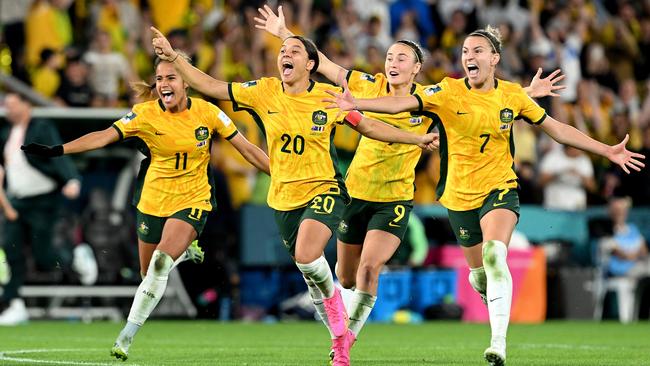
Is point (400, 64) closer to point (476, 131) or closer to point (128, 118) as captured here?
point (476, 131)

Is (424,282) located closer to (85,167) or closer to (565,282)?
(565,282)

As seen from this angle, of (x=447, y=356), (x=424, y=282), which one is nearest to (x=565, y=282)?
(x=424, y=282)

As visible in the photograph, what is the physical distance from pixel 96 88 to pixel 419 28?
642 centimetres

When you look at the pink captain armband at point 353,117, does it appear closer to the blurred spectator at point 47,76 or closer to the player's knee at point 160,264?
the player's knee at point 160,264

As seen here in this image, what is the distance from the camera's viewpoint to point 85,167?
20.4 m

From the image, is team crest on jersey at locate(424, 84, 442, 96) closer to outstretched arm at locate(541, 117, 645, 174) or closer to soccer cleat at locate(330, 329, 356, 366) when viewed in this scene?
outstretched arm at locate(541, 117, 645, 174)

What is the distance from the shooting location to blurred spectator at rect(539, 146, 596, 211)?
21.5 metres

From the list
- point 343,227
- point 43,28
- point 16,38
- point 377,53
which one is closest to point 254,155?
point 343,227

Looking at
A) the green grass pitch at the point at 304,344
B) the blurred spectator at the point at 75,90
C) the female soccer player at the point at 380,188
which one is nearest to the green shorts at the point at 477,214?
the female soccer player at the point at 380,188

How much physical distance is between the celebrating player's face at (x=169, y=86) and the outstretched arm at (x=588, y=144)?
3148 millimetres

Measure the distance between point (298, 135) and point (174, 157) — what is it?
1570 mm

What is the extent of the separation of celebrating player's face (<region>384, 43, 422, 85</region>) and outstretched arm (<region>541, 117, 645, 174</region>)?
4.61 feet

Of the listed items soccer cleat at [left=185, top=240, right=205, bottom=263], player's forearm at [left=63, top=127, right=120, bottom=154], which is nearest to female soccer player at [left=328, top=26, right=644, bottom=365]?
player's forearm at [left=63, top=127, right=120, bottom=154]

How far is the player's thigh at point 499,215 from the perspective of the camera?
11.0 m
